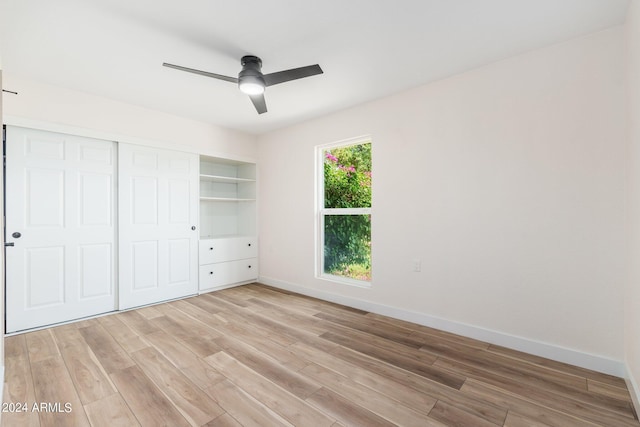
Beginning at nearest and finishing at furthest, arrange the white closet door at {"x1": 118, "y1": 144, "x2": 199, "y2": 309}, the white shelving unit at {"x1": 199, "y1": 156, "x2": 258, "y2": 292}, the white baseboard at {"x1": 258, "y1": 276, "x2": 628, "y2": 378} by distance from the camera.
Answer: the white baseboard at {"x1": 258, "y1": 276, "x2": 628, "y2": 378} < the white closet door at {"x1": 118, "y1": 144, "x2": 199, "y2": 309} < the white shelving unit at {"x1": 199, "y1": 156, "x2": 258, "y2": 292}

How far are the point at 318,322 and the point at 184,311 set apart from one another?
63.1 inches

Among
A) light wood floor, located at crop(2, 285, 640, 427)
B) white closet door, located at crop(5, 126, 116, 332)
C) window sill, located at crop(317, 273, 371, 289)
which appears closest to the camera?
light wood floor, located at crop(2, 285, 640, 427)

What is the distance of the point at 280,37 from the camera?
2.19 meters

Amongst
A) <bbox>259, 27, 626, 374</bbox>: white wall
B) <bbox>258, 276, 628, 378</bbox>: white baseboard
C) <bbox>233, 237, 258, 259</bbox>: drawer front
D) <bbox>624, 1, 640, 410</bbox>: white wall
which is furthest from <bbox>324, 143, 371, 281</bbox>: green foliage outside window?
<bbox>624, 1, 640, 410</bbox>: white wall

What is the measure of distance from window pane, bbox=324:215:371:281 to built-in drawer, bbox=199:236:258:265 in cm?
140

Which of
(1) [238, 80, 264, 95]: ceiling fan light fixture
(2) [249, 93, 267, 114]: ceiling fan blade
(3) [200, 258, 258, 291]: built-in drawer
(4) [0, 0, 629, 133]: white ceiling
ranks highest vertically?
(4) [0, 0, 629, 133]: white ceiling

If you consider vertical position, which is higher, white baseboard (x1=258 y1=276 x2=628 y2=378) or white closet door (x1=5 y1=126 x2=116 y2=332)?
white closet door (x1=5 y1=126 x2=116 y2=332)

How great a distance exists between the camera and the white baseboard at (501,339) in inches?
81.6

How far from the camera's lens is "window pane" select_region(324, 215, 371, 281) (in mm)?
3583

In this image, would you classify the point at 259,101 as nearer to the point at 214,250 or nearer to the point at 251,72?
the point at 251,72

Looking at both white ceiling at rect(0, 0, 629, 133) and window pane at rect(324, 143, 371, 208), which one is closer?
white ceiling at rect(0, 0, 629, 133)

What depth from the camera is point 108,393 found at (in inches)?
72.4

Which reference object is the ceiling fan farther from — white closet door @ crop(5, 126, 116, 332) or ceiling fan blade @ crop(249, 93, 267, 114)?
white closet door @ crop(5, 126, 116, 332)

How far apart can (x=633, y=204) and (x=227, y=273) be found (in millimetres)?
4380
